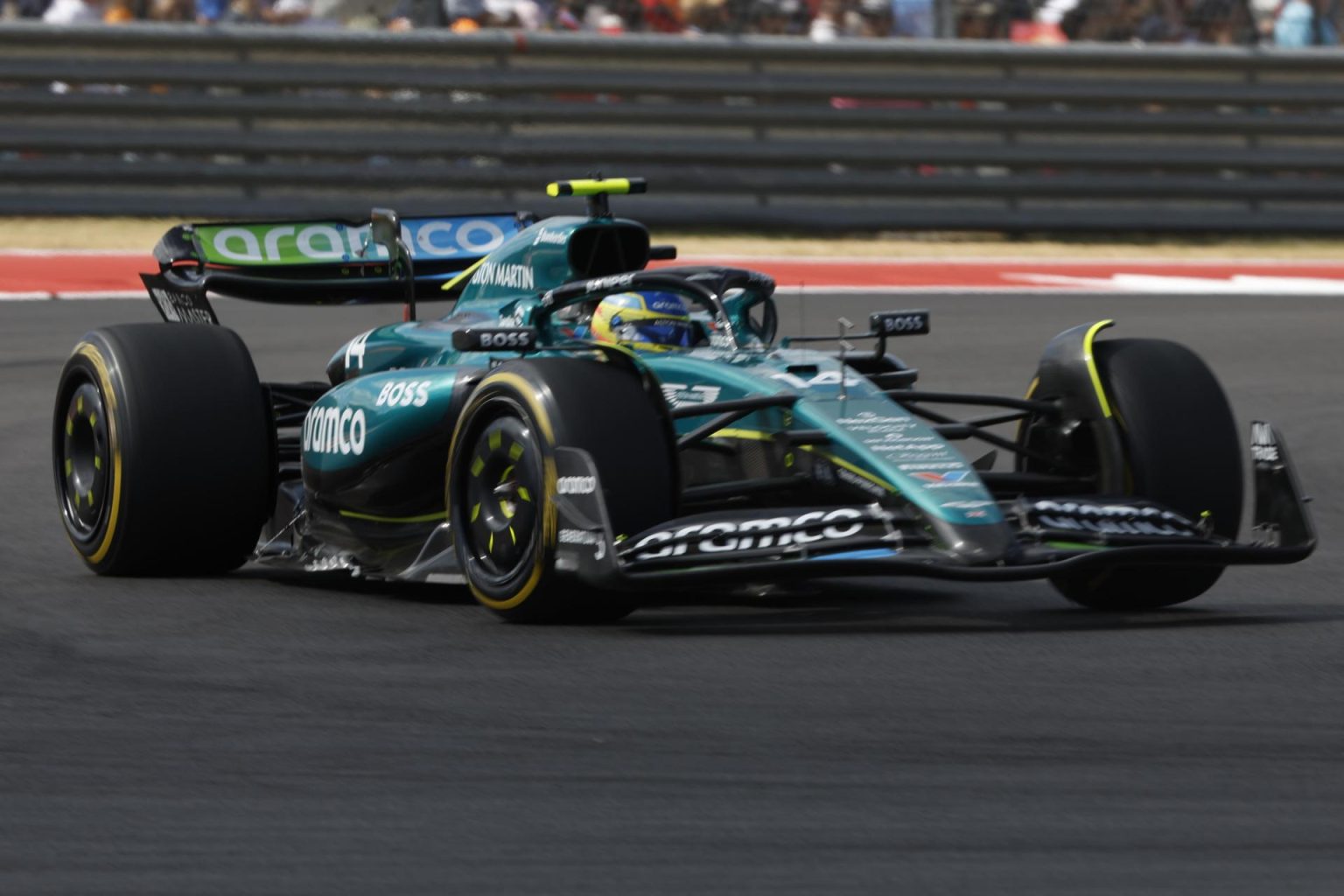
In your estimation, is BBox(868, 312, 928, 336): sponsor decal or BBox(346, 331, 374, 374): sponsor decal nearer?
BBox(868, 312, 928, 336): sponsor decal

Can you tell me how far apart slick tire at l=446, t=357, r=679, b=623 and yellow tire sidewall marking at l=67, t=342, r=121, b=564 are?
1.23 metres

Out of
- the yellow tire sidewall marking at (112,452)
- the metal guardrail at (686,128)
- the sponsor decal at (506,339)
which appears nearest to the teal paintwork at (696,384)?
the sponsor decal at (506,339)

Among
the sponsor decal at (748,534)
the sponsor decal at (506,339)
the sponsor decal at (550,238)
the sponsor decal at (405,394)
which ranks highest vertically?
the sponsor decal at (550,238)

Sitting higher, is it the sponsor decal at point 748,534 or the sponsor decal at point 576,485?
the sponsor decal at point 576,485

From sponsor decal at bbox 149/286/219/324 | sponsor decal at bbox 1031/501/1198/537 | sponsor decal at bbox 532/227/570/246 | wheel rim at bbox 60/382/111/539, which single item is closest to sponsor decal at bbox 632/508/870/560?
sponsor decal at bbox 1031/501/1198/537

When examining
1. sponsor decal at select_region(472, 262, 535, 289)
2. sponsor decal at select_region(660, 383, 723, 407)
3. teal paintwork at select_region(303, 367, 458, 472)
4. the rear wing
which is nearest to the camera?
sponsor decal at select_region(660, 383, 723, 407)

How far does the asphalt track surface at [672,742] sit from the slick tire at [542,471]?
10 cm

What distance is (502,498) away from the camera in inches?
247

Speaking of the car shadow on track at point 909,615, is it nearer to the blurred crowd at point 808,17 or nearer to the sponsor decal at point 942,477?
the sponsor decal at point 942,477

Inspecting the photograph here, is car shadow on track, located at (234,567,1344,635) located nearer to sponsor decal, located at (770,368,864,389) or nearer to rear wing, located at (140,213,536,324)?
sponsor decal, located at (770,368,864,389)

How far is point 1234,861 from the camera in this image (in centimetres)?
388

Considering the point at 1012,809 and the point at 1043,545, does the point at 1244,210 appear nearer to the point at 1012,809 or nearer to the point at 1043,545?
the point at 1043,545

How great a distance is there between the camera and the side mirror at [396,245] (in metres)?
7.96

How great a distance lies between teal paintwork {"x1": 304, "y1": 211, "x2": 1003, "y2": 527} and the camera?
19.7 ft
